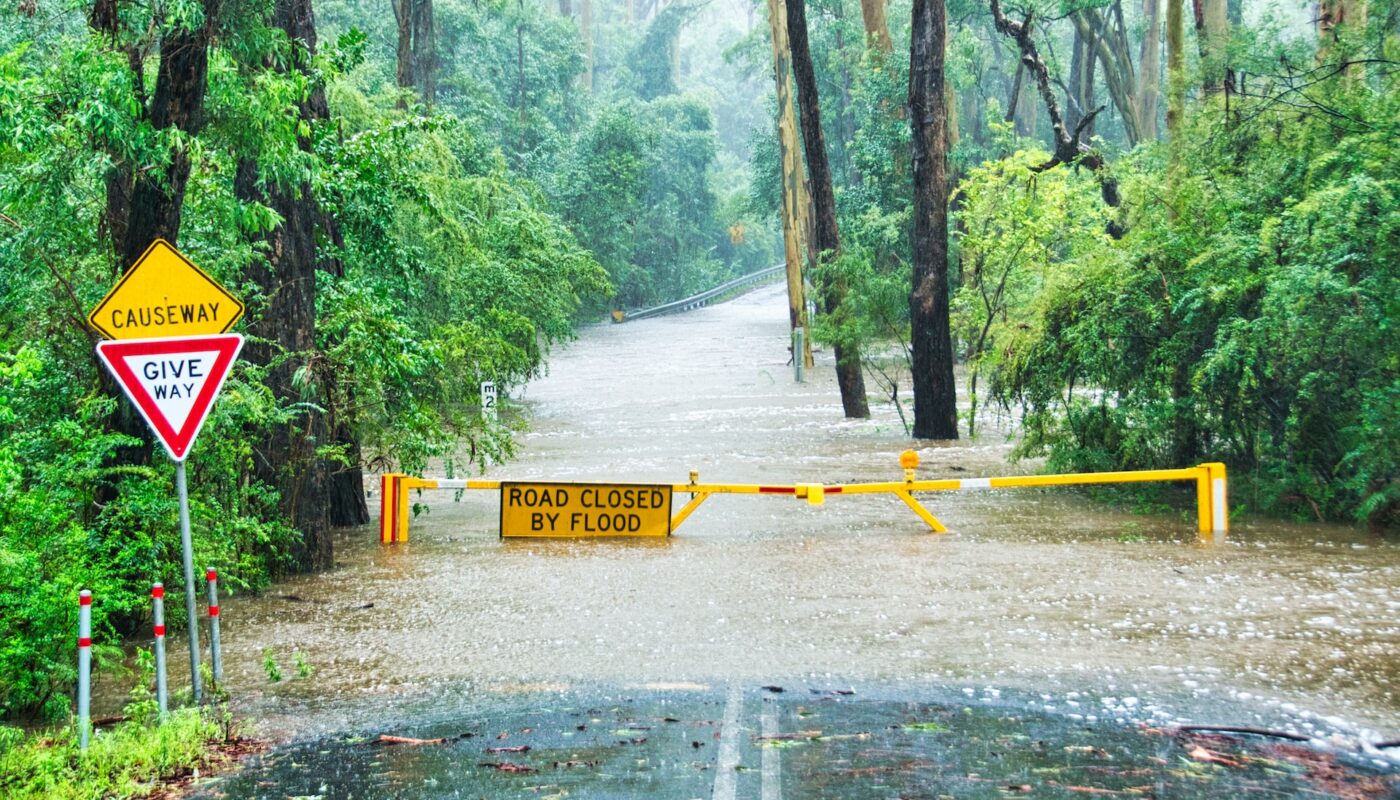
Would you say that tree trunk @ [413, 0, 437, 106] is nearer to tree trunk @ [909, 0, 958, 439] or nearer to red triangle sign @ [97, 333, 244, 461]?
tree trunk @ [909, 0, 958, 439]

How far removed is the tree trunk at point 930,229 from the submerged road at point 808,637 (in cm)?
559

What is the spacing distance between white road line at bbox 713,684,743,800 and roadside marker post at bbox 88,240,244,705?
10.4 feet

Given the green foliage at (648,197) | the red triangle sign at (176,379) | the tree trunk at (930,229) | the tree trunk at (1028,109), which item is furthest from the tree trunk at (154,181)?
the tree trunk at (1028,109)

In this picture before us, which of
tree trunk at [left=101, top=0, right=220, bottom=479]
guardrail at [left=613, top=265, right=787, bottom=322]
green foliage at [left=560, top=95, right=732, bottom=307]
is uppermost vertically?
green foliage at [left=560, top=95, right=732, bottom=307]

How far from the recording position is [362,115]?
2327cm

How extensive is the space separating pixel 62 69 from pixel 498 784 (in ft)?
20.9

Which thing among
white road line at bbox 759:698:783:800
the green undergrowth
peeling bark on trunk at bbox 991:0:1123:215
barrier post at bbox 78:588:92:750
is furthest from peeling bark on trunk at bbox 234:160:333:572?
peeling bark on trunk at bbox 991:0:1123:215

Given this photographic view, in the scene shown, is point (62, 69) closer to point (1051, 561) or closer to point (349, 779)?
point (349, 779)

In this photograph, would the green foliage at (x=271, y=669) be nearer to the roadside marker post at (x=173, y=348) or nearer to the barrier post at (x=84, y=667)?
the roadside marker post at (x=173, y=348)

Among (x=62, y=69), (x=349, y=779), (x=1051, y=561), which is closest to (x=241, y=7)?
(x=62, y=69)

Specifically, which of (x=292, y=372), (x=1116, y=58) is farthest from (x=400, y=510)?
(x=1116, y=58)

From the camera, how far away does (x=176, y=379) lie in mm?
8352

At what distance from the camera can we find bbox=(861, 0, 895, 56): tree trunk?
42469 millimetres

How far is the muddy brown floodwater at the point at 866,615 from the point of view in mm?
8336
